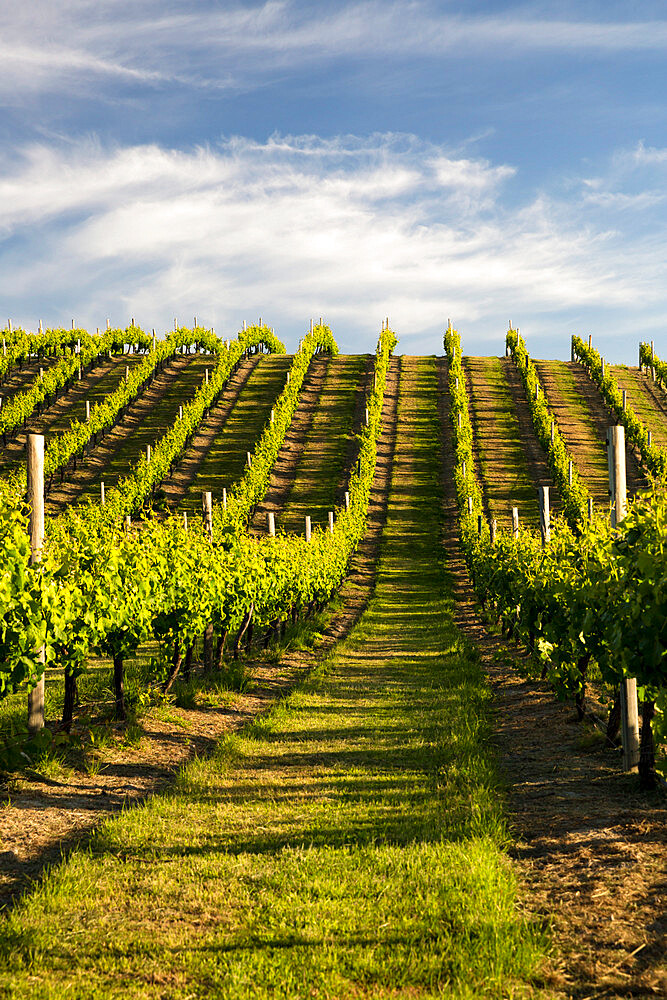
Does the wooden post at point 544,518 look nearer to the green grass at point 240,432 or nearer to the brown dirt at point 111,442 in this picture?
the green grass at point 240,432

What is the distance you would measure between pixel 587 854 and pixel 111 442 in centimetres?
4203

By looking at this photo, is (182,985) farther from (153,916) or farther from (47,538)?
(47,538)

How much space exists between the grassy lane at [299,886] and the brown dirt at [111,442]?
27.6 meters

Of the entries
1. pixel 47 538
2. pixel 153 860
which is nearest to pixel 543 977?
pixel 153 860

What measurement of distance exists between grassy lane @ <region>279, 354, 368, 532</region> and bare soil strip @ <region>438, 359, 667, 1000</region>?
2530cm

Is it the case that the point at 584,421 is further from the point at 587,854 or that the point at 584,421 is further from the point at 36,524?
the point at 587,854

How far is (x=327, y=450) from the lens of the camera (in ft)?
140

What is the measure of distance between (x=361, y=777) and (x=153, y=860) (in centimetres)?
219

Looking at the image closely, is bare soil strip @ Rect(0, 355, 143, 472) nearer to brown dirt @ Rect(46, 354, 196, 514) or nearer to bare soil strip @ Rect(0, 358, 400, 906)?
brown dirt @ Rect(46, 354, 196, 514)

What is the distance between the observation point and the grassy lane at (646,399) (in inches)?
1609

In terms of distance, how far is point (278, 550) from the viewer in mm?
15031

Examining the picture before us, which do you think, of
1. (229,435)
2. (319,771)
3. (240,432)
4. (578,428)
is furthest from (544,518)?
(240,432)

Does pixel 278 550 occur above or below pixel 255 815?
above

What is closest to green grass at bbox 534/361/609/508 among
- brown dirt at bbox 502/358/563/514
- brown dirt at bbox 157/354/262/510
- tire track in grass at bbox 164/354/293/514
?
brown dirt at bbox 502/358/563/514
